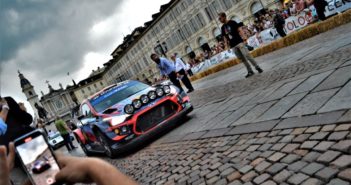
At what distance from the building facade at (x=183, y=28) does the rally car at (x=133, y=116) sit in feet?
92.6

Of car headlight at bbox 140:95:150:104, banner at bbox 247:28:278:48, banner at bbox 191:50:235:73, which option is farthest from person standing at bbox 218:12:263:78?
banner at bbox 191:50:235:73

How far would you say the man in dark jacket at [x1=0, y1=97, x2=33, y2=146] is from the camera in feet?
10.9

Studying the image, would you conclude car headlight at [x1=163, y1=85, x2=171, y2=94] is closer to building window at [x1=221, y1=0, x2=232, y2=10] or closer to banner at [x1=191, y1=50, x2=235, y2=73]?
banner at [x1=191, y1=50, x2=235, y2=73]

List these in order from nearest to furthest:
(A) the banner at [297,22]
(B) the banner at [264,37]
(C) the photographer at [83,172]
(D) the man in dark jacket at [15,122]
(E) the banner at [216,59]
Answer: (C) the photographer at [83,172] → (D) the man in dark jacket at [15,122] → (A) the banner at [297,22] → (B) the banner at [264,37] → (E) the banner at [216,59]

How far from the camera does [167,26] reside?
61281 mm

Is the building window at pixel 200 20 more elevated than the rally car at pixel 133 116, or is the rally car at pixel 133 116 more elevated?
the building window at pixel 200 20

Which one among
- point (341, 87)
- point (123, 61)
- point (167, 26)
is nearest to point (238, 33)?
point (341, 87)

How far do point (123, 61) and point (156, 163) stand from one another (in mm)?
83684

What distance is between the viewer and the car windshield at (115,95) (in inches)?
321

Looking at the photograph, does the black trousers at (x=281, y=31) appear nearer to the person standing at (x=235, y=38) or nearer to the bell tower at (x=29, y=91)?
the person standing at (x=235, y=38)

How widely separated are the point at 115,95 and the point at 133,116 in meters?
1.60

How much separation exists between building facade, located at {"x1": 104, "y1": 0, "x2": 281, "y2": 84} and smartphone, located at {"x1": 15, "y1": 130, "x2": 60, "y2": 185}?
34.9m

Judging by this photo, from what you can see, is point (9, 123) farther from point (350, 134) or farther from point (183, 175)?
point (350, 134)

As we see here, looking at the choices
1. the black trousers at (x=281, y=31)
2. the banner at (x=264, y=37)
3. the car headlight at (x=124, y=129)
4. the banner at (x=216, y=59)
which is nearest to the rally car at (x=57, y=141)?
the banner at (x=216, y=59)
